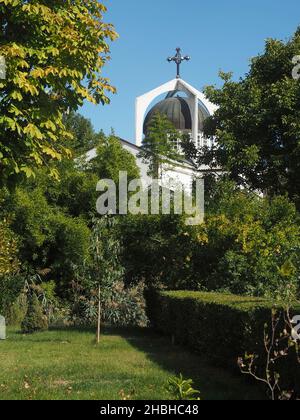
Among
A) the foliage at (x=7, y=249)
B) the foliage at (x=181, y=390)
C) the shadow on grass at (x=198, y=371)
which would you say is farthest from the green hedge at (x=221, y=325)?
the foliage at (x=7, y=249)

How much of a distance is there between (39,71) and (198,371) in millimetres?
4887

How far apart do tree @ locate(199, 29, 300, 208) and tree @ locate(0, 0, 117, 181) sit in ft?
36.8

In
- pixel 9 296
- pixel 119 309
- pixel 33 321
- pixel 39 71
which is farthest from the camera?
pixel 9 296

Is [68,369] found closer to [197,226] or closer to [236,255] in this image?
[236,255]

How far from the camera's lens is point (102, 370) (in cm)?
923

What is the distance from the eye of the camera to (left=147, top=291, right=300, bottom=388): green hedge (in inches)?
298

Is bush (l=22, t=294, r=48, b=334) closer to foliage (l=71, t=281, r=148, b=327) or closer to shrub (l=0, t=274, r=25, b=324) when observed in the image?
foliage (l=71, t=281, r=148, b=327)

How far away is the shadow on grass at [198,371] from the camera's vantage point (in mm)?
7496

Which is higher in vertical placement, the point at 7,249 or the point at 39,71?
the point at 39,71

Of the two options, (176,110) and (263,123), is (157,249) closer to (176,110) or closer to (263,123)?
(263,123)

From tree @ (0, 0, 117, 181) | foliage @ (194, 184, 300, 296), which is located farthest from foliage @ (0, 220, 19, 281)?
tree @ (0, 0, 117, 181)

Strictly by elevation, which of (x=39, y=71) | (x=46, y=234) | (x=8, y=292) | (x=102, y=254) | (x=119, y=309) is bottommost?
(x=119, y=309)

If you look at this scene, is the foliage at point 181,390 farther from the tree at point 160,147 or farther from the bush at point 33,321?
the tree at point 160,147

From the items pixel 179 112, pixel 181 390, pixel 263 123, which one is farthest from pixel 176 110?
pixel 181 390
